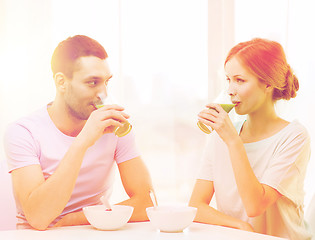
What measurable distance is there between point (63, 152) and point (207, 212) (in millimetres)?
604

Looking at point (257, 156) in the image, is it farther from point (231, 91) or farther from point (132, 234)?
point (132, 234)

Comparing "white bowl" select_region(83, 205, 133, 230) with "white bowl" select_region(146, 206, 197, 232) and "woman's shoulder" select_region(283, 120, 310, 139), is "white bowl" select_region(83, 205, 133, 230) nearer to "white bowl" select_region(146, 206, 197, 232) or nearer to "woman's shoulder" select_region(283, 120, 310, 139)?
"white bowl" select_region(146, 206, 197, 232)

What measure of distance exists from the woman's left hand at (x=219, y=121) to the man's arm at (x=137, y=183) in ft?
1.26

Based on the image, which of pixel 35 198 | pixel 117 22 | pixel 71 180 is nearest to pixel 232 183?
pixel 71 180

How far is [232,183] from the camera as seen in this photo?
1.79 m

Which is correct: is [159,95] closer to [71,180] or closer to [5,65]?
[5,65]

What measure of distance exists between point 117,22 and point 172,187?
92cm

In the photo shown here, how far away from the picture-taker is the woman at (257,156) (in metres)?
1.61

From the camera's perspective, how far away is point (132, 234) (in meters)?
1.34

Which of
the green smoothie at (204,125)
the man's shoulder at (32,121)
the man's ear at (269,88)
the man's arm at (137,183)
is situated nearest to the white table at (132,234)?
the man's arm at (137,183)

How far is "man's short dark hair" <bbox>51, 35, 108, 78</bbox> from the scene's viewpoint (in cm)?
184

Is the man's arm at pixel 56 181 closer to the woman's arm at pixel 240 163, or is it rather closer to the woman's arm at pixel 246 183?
the woman's arm at pixel 240 163

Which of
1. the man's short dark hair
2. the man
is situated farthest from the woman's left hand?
the man's short dark hair

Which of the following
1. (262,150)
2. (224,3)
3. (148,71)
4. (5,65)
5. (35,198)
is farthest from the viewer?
(224,3)
